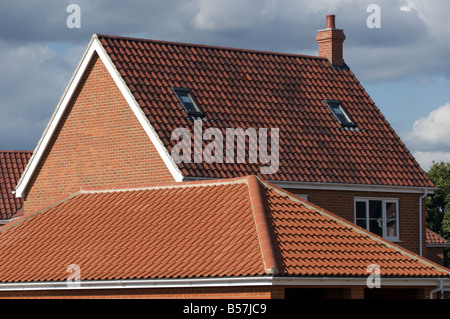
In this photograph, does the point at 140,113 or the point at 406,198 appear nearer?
the point at 140,113

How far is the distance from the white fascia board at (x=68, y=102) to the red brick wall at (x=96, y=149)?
20cm

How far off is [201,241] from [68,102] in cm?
1259

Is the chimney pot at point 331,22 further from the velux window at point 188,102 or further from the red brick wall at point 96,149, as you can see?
the red brick wall at point 96,149

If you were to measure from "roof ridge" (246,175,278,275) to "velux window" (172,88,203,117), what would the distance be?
290 inches

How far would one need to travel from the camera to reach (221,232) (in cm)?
2650

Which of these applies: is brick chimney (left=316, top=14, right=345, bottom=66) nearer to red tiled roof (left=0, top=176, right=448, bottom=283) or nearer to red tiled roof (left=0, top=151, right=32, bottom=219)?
red tiled roof (left=0, top=176, right=448, bottom=283)

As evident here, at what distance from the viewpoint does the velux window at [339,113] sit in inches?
1561
